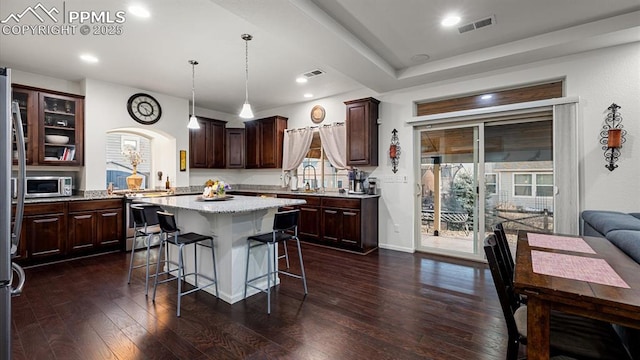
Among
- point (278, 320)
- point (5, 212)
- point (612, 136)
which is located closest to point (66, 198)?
point (5, 212)

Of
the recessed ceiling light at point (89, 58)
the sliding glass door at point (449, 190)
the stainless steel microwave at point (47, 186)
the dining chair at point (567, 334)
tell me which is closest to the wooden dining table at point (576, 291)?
the dining chair at point (567, 334)

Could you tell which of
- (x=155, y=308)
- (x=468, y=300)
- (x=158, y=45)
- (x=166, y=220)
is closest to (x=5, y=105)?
(x=166, y=220)

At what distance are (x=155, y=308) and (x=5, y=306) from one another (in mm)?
1467

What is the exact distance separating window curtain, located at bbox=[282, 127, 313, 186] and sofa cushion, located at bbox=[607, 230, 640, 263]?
4.57 m

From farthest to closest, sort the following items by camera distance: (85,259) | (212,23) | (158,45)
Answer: (85,259) < (158,45) < (212,23)

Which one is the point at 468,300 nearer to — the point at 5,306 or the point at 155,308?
the point at 155,308

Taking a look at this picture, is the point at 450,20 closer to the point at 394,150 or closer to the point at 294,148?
the point at 394,150

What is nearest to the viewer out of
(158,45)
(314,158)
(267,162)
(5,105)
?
(5,105)

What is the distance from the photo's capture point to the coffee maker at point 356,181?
4992 mm

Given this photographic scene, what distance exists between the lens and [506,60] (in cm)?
356

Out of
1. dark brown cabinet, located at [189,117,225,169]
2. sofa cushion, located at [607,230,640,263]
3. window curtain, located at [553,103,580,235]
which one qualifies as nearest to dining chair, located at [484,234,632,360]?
sofa cushion, located at [607,230,640,263]

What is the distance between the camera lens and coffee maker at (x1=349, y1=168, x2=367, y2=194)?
16.4ft

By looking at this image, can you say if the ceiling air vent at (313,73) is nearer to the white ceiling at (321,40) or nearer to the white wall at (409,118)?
the white ceiling at (321,40)

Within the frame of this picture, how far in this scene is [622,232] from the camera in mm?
2119
